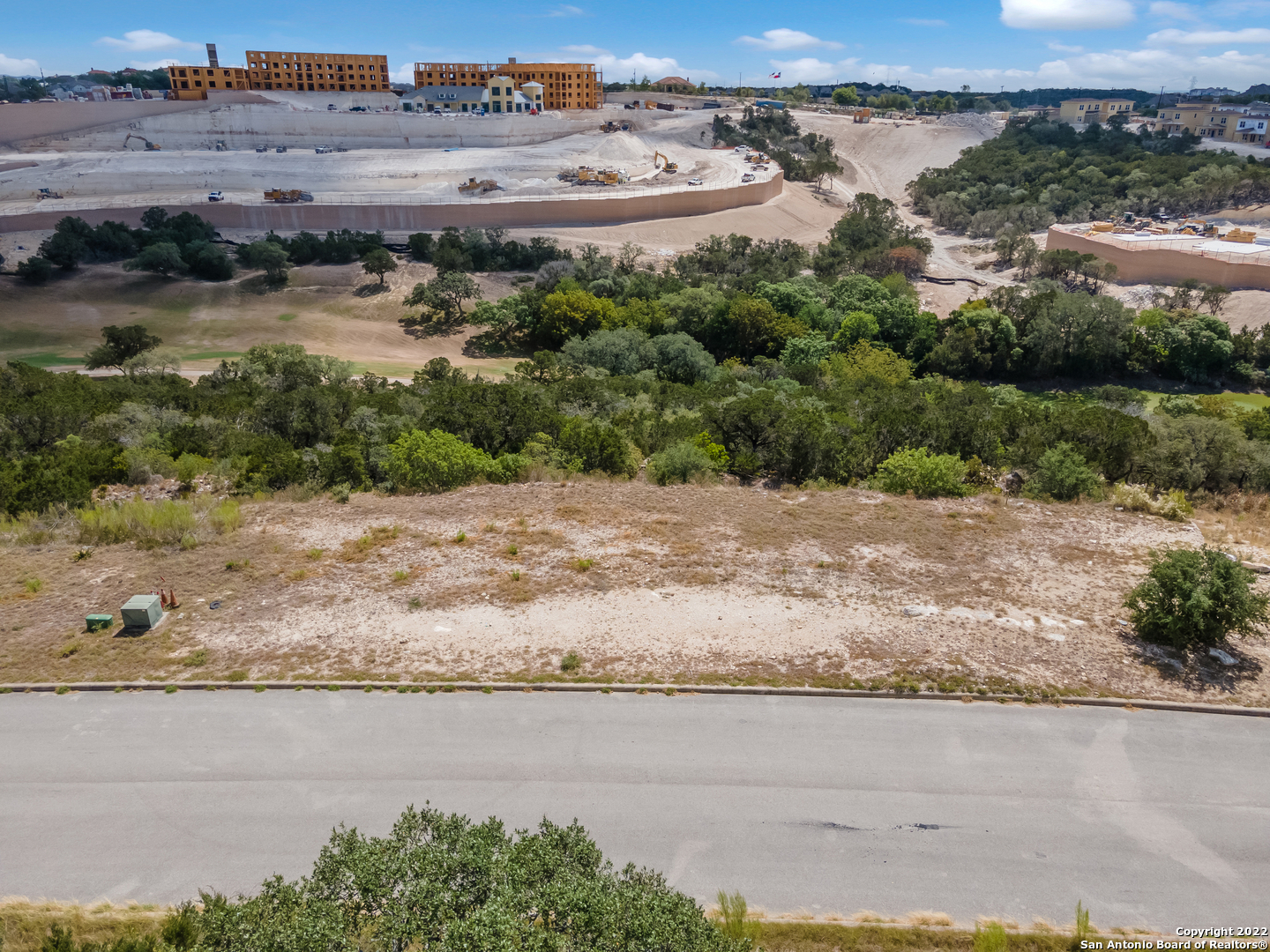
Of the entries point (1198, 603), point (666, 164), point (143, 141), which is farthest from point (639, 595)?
point (143, 141)

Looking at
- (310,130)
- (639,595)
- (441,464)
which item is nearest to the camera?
(639,595)

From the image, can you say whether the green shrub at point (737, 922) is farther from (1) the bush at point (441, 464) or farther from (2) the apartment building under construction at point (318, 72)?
(2) the apartment building under construction at point (318, 72)

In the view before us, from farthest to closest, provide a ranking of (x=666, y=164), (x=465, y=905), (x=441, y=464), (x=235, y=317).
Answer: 1. (x=666, y=164)
2. (x=235, y=317)
3. (x=441, y=464)
4. (x=465, y=905)

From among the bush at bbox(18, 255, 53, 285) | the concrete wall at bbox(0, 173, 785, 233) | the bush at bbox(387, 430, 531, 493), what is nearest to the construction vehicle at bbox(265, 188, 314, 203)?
the concrete wall at bbox(0, 173, 785, 233)

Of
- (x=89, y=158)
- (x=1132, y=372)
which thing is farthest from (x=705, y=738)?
(x=89, y=158)

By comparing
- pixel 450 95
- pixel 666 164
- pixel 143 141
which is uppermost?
pixel 450 95

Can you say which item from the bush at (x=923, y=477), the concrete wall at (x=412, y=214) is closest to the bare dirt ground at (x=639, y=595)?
the bush at (x=923, y=477)

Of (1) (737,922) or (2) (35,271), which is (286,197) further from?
(1) (737,922)
